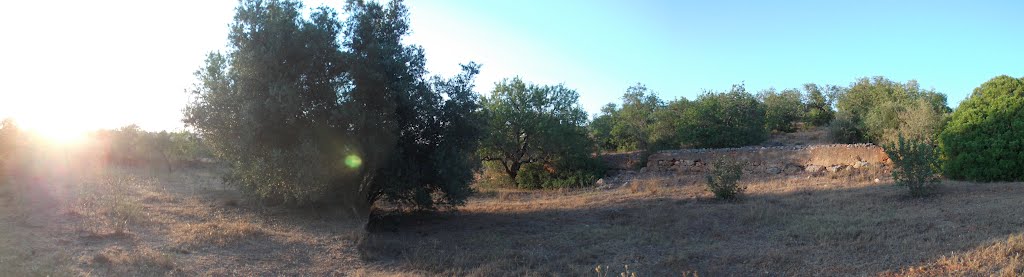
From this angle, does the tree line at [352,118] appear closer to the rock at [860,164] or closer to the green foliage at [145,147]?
the rock at [860,164]

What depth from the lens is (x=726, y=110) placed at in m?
27.0

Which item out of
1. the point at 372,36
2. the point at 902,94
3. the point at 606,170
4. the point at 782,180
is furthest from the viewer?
the point at 902,94

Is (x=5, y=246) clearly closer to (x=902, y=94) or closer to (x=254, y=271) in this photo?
(x=254, y=271)

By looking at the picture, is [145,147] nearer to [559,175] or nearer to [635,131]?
[559,175]

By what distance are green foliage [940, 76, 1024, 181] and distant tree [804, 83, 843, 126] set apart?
24383 mm

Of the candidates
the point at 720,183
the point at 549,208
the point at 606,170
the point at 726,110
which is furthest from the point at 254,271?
the point at 726,110

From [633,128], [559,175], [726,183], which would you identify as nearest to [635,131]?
[633,128]

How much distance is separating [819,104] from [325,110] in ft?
133

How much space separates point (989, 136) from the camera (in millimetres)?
13859

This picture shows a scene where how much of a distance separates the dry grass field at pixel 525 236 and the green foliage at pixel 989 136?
1430 millimetres

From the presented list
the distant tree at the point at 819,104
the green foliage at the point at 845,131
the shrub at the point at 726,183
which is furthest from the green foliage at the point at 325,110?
the distant tree at the point at 819,104

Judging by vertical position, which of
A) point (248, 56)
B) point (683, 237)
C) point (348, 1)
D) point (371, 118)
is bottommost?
point (683, 237)

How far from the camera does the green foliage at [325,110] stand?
9.95 meters

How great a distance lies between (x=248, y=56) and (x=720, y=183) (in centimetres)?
1033
